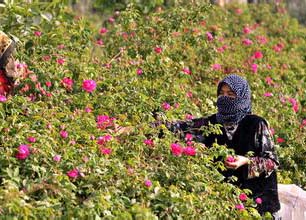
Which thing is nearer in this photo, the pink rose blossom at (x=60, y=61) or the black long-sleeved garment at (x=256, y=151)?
the black long-sleeved garment at (x=256, y=151)

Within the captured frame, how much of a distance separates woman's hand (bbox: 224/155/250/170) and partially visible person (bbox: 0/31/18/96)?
1.64 meters

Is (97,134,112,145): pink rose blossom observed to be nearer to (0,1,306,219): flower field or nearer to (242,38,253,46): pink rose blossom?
(0,1,306,219): flower field

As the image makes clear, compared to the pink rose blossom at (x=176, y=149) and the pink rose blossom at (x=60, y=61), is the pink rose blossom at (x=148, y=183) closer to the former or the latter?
the pink rose blossom at (x=176, y=149)

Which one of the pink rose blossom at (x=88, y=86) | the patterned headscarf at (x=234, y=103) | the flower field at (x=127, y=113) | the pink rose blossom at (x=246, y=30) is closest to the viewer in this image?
the flower field at (x=127, y=113)

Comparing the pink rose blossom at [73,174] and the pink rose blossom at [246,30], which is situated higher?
the pink rose blossom at [73,174]

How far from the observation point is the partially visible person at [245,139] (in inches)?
190

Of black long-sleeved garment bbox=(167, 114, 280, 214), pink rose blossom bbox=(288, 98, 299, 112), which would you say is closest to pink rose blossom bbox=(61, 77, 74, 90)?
black long-sleeved garment bbox=(167, 114, 280, 214)

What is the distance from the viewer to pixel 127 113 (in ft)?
18.0

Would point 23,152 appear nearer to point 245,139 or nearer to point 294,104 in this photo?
point 245,139

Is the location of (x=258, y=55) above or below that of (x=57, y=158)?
below

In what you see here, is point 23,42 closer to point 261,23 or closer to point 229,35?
point 229,35

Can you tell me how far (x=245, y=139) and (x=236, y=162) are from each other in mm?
378

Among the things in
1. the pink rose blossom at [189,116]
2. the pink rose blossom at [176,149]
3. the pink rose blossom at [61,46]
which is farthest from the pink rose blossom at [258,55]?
the pink rose blossom at [176,149]

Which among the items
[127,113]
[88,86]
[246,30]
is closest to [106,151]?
[127,113]
